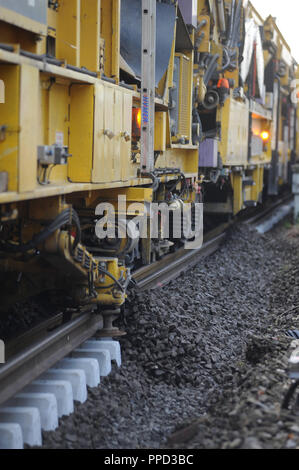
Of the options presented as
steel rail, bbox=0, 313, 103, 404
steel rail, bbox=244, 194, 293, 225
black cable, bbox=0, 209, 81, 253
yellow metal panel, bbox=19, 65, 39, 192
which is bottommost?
steel rail, bbox=0, 313, 103, 404

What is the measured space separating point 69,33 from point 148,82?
1.39m

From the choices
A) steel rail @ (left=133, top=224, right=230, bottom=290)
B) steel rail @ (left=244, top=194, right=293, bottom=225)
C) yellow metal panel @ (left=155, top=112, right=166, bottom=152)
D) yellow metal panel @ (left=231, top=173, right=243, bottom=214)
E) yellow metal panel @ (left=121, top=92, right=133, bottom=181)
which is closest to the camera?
yellow metal panel @ (left=121, top=92, right=133, bottom=181)

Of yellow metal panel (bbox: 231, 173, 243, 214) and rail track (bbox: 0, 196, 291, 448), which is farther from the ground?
yellow metal panel (bbox: 231, 173, 243, 214)

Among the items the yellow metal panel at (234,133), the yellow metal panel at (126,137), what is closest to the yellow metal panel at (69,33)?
the yellow metal panel at (126,137)

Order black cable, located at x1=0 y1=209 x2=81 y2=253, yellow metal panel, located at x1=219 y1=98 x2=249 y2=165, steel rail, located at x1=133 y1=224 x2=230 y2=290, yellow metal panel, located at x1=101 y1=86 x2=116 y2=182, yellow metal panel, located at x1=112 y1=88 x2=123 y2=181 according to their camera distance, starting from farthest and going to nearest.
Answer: yellow metal panel, located at x1=219 y1=98 x2=249 y2=165 < steel rail, located at x1=133 y1=224 x2=230 y2=290 < yellow metal panel, located at x1=112 y1=88 x2=123 y2=181 < yellow metal panel, located at x1=101 y1=86 x2=116 y2=182 < black cable, located at x1=0 y1=209 x2=81 y2=253

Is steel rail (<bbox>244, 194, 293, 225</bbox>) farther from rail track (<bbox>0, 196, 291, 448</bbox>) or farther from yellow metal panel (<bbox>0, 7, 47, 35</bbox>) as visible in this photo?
yellow metal panel (<bbox>0, 7, 47, 35</bbox>)

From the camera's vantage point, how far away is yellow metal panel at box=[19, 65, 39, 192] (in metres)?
3.81

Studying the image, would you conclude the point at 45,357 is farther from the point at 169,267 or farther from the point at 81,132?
the point at 169,267

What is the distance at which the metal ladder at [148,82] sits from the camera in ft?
19.6

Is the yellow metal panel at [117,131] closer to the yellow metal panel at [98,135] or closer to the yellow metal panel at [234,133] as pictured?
the yellow metal panel at [98,135]

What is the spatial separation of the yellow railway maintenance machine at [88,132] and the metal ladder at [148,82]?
1 cm

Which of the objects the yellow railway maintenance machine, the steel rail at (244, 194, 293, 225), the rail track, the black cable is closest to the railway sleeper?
the rail track

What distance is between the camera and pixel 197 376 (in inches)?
218

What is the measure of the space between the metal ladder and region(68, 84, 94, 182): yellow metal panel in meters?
1.38
